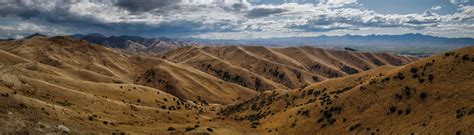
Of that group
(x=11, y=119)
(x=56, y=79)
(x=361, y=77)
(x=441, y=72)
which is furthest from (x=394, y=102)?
(x=56, y=79)

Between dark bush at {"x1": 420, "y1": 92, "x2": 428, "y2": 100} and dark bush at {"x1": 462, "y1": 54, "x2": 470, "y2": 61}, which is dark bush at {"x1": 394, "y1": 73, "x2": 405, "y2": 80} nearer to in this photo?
dark bush at {"x1": 462, "y1": 54, "x2": 470, "y2": 61}

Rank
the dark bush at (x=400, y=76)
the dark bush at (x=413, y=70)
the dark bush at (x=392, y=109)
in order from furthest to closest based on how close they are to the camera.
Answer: the dark bush at (x=413, y=70)
the dark bush at (x=400, y=76)
the dark bush at (x=392, y=109)

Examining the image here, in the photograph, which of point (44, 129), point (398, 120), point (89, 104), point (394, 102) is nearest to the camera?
point (44, 129)

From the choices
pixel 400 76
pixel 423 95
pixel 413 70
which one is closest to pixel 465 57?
pixel 413 70

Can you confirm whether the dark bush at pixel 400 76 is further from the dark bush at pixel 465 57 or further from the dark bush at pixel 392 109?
the dark bush at pixel 392 109

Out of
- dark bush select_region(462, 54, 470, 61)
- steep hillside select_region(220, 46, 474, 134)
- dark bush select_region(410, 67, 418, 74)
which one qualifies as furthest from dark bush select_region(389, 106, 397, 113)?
dark bush select_region(462, 54, 470, 61)

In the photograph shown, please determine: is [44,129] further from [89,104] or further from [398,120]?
[398,120]

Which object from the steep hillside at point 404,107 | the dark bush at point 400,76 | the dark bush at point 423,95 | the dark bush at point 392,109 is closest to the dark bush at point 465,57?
the steep hillside at point 404,107

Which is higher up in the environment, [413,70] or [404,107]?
[413,70]

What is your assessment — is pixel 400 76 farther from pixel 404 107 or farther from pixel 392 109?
pixel 392 109
